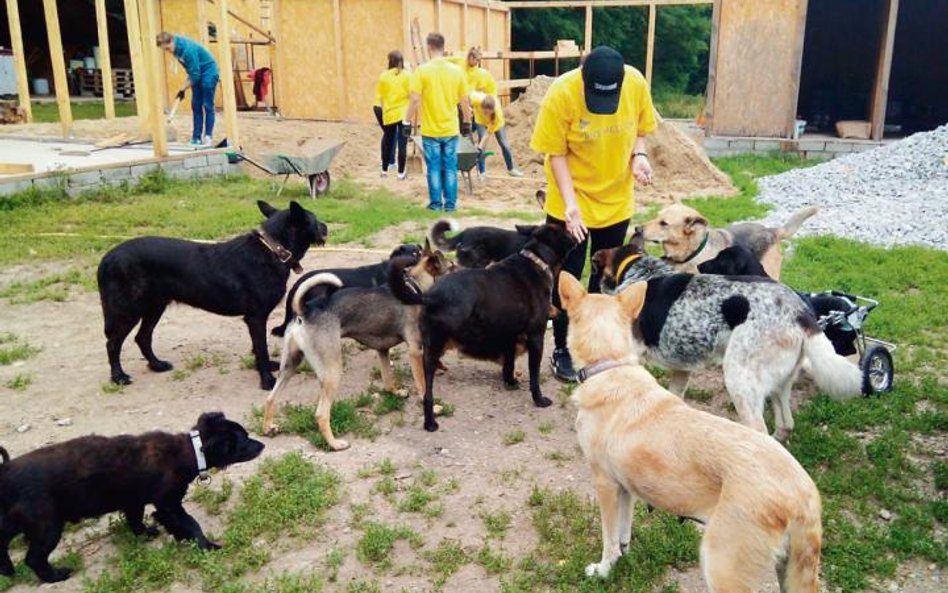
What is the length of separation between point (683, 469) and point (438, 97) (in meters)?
9.99

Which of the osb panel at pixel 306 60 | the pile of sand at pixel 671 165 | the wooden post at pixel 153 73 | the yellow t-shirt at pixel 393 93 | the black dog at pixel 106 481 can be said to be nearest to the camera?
the black dog at pixel 106 481

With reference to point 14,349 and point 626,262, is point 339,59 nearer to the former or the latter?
point 14,349

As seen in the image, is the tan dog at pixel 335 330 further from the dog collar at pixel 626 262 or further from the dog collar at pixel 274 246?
the dog collar at pixel 626 262

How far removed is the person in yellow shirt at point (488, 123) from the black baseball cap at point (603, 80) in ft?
30.4

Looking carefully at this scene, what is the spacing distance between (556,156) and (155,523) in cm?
349

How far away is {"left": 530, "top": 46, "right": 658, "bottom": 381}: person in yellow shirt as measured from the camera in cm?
505

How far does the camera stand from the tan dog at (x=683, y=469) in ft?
8.86

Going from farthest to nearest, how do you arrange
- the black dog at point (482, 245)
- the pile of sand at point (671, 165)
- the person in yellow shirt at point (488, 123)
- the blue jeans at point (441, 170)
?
1. the person in yellow shirt at point (488, 123)
2. the pile of sand at point (671, 165)
3. the blue jeans at point (441, 170)
4. the black dog at point (482, 245)

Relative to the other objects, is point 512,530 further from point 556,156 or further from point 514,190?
point 514,190

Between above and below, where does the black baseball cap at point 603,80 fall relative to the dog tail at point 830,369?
above

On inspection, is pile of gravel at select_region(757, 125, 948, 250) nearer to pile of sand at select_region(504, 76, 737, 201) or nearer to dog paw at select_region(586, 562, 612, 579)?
pile of sand at select_region(504, 76, 737, 201)

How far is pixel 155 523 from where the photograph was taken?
4062 mm

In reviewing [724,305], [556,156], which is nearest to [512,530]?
[724,305]

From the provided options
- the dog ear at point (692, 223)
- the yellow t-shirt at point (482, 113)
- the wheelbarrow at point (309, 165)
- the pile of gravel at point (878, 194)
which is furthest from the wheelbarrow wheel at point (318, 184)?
the dog ear at point (692, 223)
